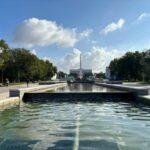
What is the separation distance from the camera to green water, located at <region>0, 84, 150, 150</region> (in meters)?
14.5

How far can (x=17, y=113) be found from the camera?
84.2ft

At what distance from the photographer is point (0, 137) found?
639 inches

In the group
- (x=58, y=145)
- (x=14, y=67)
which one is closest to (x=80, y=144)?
(x=58, y=145)

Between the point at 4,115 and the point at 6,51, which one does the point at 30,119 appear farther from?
the point at 6,51

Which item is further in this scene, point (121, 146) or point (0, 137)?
point (0, 137)

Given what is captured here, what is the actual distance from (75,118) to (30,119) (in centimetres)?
250

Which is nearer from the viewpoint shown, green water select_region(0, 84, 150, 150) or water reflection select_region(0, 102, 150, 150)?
green water select_region(0, 84, 150, 150)

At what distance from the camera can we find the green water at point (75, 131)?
14.5 metres

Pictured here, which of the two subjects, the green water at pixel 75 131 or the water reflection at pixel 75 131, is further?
the water reflection at pixel 75 131

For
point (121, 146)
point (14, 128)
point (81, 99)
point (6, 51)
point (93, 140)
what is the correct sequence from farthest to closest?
point (6, 51), point (81, 99), point (14, 128), point (93, 140), point (121, 146)

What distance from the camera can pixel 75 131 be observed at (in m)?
17.8

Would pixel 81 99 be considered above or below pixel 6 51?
below

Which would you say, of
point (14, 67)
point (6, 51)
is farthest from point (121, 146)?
point (14, 67)

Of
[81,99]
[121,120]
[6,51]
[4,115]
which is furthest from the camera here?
[6,51]
